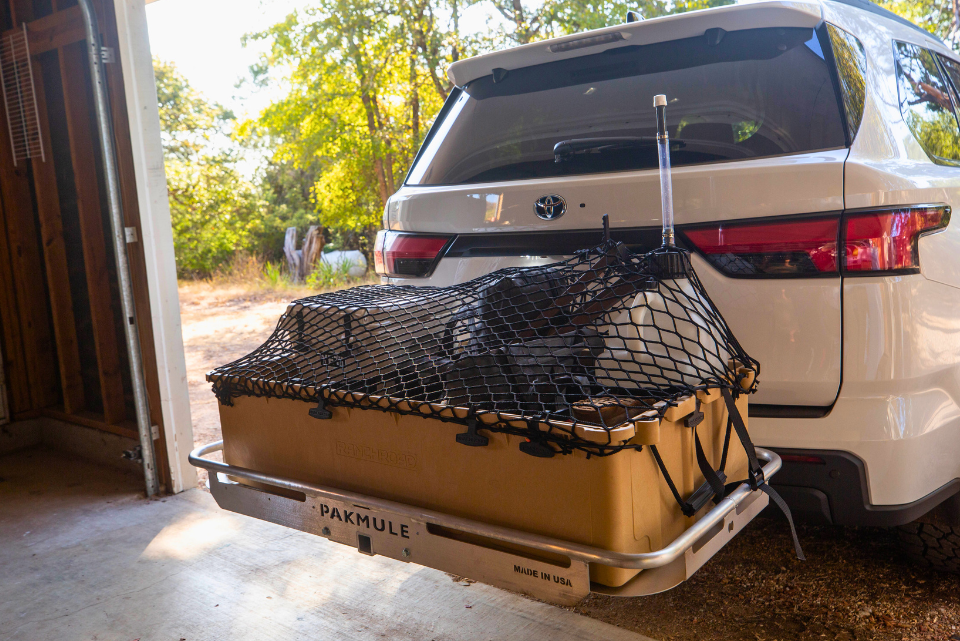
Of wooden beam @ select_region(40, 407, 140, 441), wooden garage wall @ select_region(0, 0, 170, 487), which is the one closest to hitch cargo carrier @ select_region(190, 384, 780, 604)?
wooden garage wall @ select_region(0, 0, 170, 487)

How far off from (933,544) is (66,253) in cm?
480

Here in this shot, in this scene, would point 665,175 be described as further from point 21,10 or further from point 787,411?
point 21,10

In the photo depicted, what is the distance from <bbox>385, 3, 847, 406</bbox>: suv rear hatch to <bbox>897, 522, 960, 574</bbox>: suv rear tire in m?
0.82

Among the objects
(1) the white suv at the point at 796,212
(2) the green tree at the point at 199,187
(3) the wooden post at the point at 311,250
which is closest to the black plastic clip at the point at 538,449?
(1) the white suv at the point at 796,212

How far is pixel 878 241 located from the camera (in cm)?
172

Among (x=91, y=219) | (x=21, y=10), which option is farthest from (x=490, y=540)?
(x=21, y=10)

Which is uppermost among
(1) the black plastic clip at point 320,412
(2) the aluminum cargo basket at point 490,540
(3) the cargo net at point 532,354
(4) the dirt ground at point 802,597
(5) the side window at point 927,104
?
(5) the side window at point 927,104

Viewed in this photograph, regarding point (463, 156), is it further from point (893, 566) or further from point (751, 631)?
point (893, 566)

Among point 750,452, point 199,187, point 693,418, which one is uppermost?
point 199,187

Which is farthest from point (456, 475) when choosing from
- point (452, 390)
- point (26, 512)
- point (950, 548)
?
point (26, 512)

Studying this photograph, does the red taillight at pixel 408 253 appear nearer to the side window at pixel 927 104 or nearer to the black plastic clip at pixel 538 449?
the black plastic clip at pixel 538 449

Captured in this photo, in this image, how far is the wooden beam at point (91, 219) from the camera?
4.00 m

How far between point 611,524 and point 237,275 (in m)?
14.8

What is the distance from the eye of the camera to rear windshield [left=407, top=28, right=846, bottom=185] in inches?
76.5
